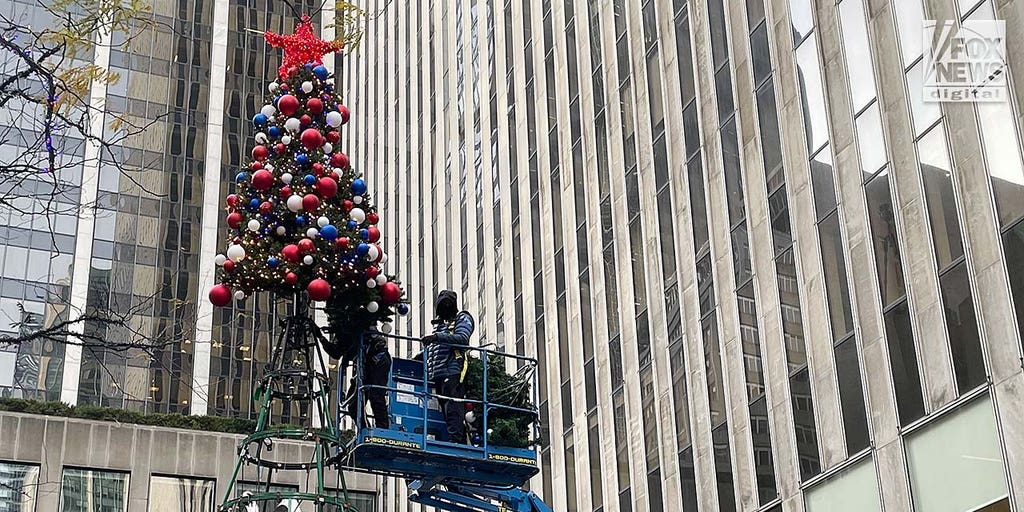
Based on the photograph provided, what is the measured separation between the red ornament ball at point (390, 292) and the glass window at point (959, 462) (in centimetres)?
1155

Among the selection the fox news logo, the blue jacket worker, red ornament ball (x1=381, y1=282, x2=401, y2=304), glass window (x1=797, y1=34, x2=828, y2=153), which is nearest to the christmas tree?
red ornament ball (x1=381, y1=282, x2=401, y2=304)

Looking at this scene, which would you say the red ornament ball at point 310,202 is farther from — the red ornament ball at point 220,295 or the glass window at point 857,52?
the glass window at point 857,52

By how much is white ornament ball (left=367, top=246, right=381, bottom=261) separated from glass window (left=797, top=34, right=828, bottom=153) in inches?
617

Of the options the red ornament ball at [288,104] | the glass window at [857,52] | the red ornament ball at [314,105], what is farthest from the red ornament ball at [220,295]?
the glass window at [857,52]

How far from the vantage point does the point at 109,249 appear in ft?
282

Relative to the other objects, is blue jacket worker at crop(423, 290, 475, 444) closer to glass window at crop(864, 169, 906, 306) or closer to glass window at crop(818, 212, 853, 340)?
glass window at crop(864, 169, 906, 306)

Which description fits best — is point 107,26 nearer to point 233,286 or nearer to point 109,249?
point 233,286

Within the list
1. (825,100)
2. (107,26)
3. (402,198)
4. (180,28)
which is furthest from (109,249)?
(107,26)

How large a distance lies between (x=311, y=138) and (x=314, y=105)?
0.42 m

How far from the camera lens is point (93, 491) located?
47.7m

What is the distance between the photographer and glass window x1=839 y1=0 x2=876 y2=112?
85.7 ft

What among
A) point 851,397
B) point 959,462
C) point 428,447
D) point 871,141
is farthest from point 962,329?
point 428,447

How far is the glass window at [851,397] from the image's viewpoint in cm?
Result: 2505

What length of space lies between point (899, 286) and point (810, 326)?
10.1ft
